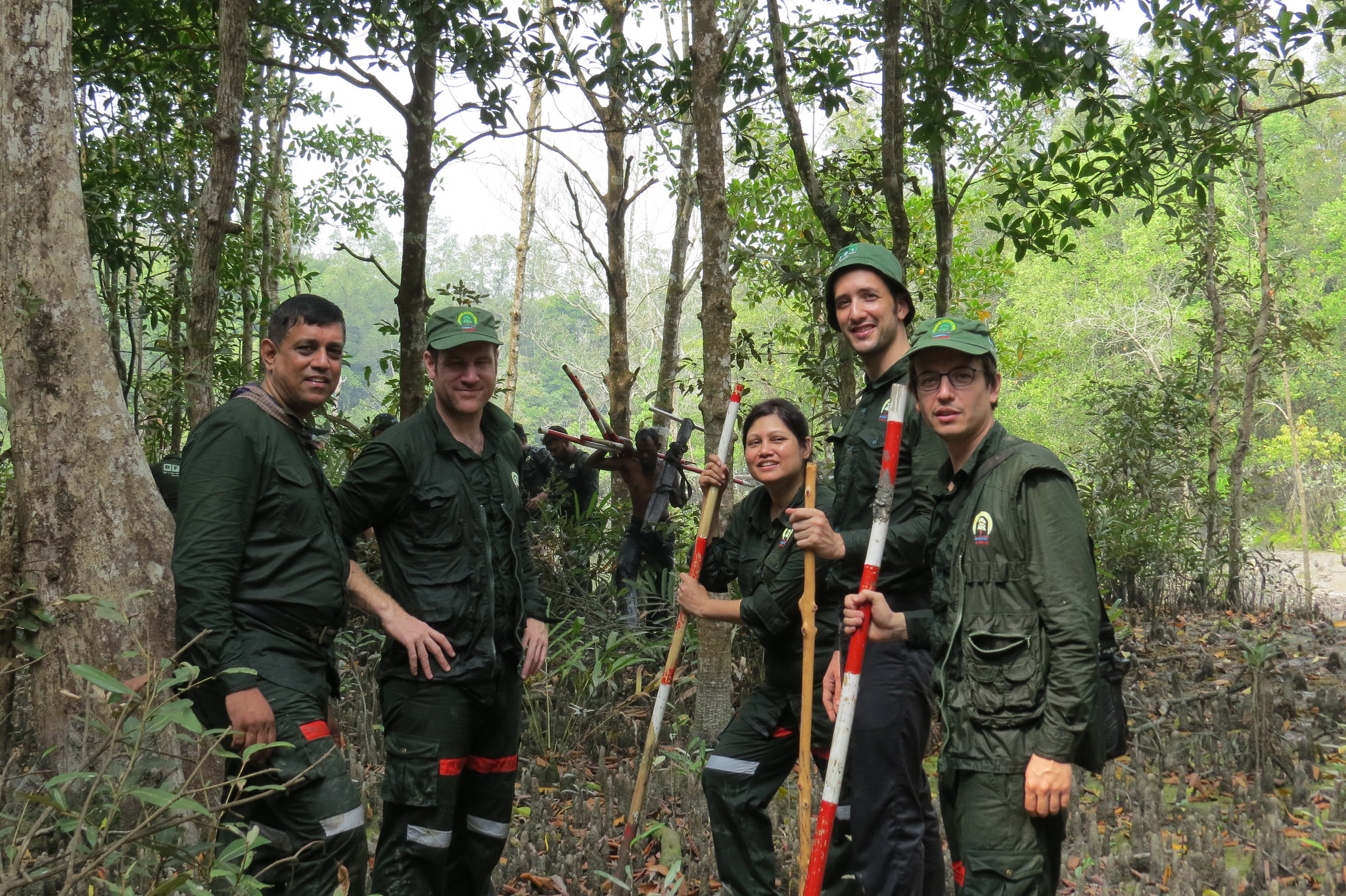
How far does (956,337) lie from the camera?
2758mm

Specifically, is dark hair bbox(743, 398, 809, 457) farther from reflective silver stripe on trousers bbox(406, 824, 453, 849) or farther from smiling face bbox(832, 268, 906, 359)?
reflective silver stripe on trousers bbox(406, 824, 453, 849)

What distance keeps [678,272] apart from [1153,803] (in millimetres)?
10115

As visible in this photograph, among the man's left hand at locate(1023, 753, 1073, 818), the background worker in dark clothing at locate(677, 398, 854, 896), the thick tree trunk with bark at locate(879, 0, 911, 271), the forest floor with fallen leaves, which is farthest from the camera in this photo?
the thick tree trunk with bark at locate(879, 0, 911, 271)

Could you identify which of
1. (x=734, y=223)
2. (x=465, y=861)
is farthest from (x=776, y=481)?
(x=734, y=223)

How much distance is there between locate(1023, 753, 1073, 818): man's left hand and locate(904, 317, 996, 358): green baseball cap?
106 cm

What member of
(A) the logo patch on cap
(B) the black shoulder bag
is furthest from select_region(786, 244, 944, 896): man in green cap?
(A) the logo patch on cap

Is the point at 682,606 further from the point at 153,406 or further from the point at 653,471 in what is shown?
the point at 153,406

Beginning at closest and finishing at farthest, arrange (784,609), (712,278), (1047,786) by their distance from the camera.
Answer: (1047,786), (784,609), (712,278)

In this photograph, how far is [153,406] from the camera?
8.72 m

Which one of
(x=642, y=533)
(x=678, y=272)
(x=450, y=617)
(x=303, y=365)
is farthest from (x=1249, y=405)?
(x=303, y=365)

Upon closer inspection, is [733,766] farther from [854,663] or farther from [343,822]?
[343,822]

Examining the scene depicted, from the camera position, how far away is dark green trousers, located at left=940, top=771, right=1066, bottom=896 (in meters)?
2.49

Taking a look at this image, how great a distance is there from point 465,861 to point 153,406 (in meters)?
6.58

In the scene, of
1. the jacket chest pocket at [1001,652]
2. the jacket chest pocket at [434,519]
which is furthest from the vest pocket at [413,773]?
the jacket chest pocket at [1001,652]
